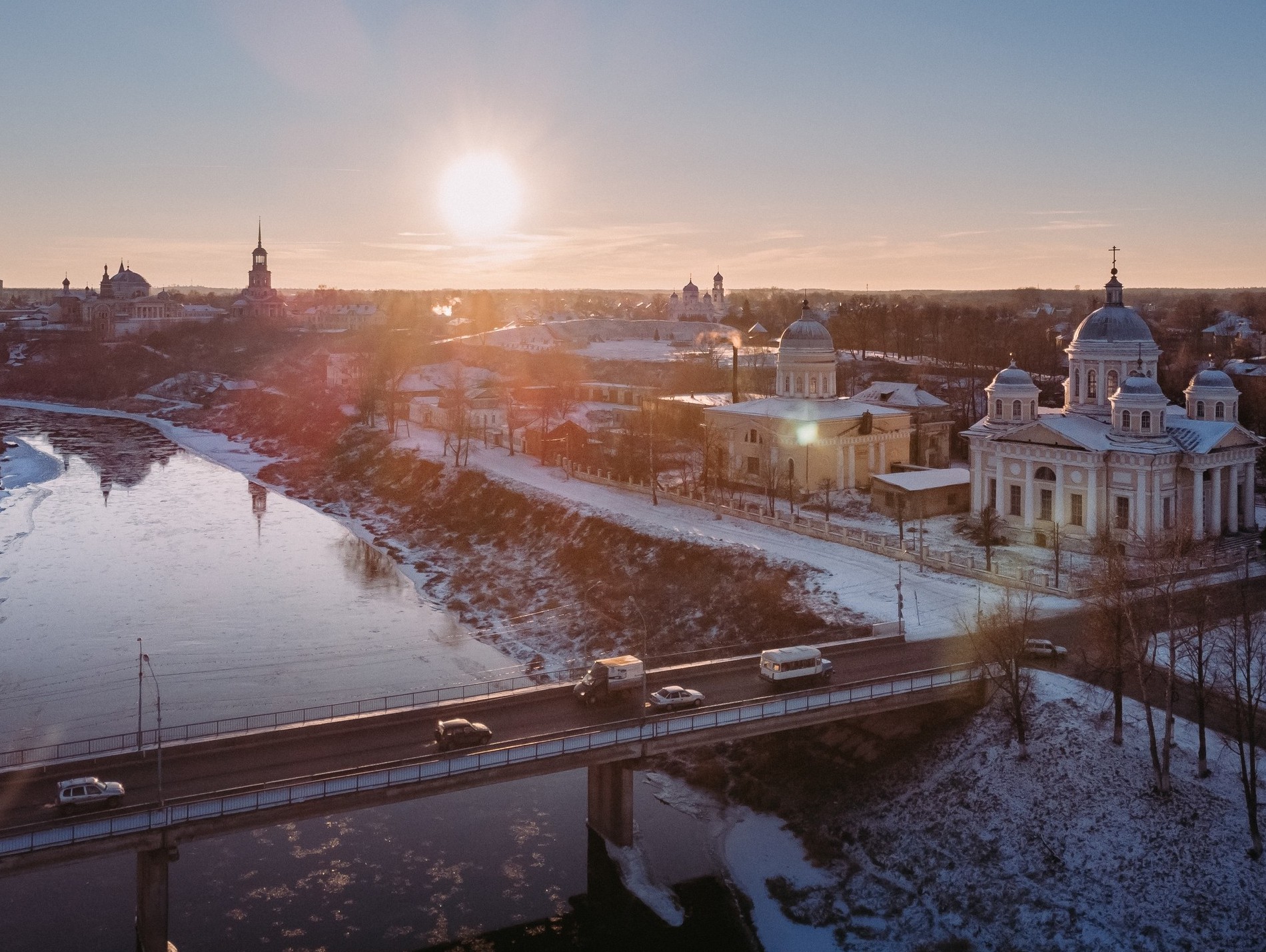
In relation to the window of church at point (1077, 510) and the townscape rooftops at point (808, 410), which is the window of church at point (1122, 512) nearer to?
the window of church at point (1077, 510)

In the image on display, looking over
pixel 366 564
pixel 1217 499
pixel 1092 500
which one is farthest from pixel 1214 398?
pixel 366 564

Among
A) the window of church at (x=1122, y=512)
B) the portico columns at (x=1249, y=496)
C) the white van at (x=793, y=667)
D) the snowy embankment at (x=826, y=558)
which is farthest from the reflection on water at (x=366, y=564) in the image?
the portico columns at (x=1249, y=496)

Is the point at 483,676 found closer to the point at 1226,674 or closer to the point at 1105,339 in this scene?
the point at 1226,674

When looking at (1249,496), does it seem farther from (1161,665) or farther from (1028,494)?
(1161,665)

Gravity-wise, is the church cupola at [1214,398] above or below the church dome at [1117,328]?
below

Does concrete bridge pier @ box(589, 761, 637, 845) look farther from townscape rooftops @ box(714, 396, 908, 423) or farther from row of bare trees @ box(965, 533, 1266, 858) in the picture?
townscape rooftops @ box(714, 396, 908, 423)

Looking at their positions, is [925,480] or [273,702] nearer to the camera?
[273,702]

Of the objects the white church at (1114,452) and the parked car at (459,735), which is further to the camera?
the white church at (1114,452)
